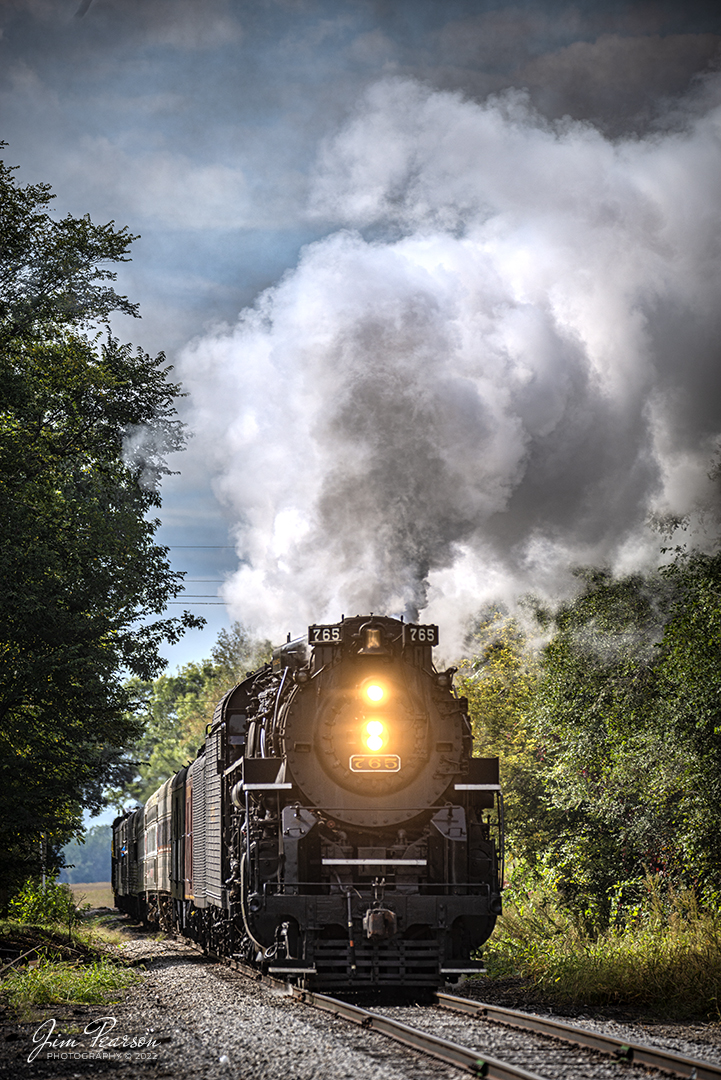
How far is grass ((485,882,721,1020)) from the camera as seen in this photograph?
11.6 meters

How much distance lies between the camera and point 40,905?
86.0 ft

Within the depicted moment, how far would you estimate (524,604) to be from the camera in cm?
2120

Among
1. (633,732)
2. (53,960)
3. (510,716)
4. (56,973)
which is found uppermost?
(510,716)

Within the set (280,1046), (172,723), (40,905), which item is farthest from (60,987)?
(172,723)

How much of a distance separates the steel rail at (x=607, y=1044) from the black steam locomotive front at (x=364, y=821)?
983 mm

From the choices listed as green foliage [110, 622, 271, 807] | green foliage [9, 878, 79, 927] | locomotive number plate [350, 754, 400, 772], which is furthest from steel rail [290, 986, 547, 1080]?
green foliage [110, 622, 271, 807]

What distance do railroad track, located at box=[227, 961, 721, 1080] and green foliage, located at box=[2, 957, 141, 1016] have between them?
3625 millimetres

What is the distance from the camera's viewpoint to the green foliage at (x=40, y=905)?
2577 centimetres

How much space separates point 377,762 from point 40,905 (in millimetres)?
17413

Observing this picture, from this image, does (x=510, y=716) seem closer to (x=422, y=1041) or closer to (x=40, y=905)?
(x=40, y=905)

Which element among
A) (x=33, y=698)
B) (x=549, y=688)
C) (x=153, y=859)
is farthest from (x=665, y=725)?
(x=153, y=859)

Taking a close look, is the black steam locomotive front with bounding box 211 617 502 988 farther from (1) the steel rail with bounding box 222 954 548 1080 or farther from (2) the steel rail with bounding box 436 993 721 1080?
(2) the steel rail with bounding box 436 993 721 1080

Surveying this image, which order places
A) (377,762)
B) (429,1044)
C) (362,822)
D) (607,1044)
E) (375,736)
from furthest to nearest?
(375,736) < (377,762) < (362,822) < (429,1044) < (607,1044)

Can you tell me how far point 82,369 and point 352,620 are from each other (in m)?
18.1
